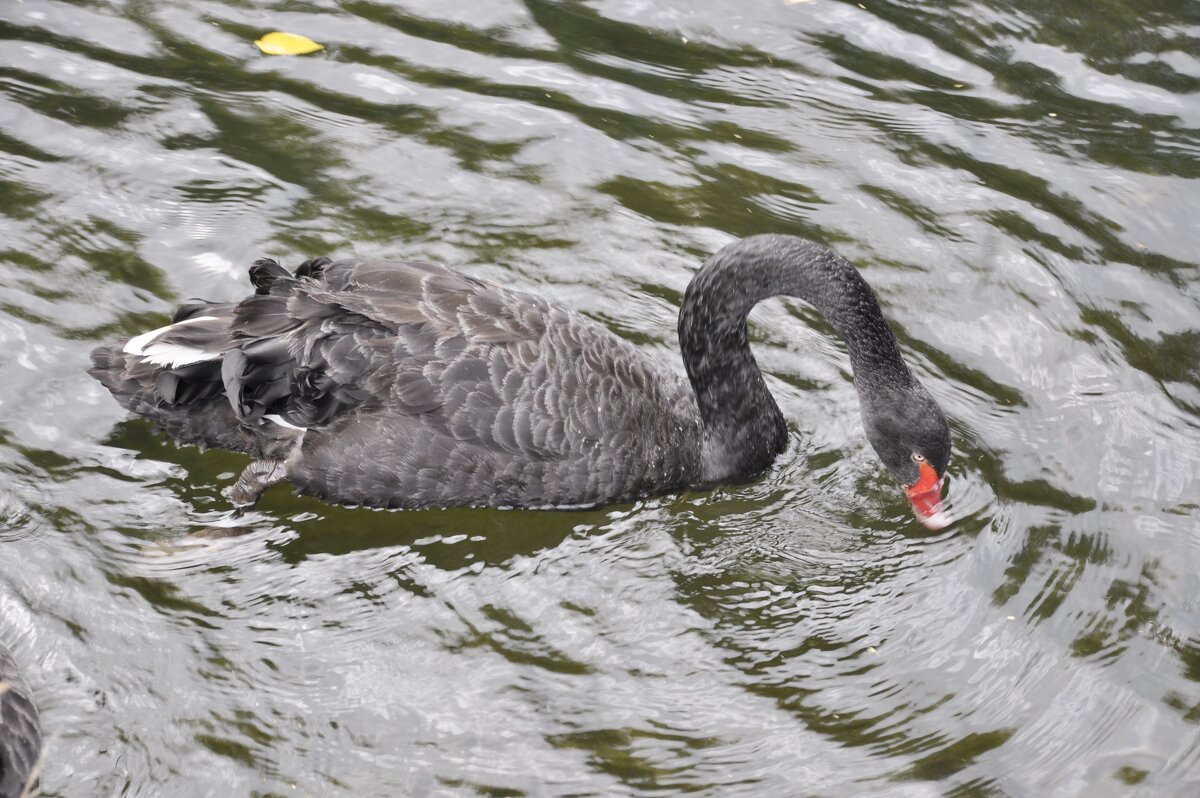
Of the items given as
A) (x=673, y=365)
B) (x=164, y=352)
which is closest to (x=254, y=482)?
(x=164, y=352)

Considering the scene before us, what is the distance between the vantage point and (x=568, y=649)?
197 inches

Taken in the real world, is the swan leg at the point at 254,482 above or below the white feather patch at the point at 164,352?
below

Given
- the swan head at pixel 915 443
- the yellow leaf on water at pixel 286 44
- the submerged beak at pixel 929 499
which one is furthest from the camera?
the yellow leaf on water at pixel 286 44

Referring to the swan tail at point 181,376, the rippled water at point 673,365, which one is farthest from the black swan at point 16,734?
the swan tail at point 181,376

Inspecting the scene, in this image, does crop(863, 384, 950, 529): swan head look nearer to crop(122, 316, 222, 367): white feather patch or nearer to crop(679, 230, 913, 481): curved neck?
crop(679, 230, 913, 481): curved neck

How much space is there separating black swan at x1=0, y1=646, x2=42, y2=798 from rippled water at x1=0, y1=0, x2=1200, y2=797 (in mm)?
122

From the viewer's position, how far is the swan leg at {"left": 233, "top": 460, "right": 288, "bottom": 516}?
5562mm

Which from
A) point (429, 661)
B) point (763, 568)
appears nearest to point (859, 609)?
point (763, 568)

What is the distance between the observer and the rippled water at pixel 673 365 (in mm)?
4711

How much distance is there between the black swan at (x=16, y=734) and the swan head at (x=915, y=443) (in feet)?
11.0

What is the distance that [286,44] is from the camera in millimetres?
8180

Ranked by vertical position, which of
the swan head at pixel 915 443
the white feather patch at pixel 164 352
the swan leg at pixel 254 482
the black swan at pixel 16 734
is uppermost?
the swan head at pixel 915 443

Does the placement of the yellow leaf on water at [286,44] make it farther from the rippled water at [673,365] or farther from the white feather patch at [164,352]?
the white feather patch at [164,352]

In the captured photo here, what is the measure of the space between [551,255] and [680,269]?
668mm
